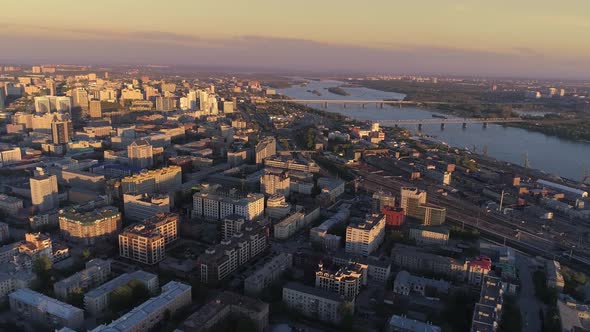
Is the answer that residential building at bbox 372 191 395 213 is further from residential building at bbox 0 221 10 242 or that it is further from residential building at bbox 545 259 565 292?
residential building at bbox 0 221 10 242

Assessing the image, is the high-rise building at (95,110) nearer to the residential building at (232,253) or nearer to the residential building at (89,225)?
the residential building at (89,225)

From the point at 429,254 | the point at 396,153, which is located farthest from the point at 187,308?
the point at 396,153

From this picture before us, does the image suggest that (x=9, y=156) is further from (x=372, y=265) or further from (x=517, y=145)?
(x=517, y=145)

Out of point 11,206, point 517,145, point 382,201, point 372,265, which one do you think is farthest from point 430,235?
point 517,145

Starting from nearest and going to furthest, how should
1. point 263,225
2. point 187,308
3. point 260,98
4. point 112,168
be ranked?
point 187,308, point 263,225, point 112,168, point 260,98

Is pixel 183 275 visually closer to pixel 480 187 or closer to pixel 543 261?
pixel 543 261

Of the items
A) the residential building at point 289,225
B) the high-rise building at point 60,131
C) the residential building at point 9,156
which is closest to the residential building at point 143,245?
the residential building at point 289,225

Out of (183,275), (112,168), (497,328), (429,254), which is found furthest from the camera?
(112,168)
